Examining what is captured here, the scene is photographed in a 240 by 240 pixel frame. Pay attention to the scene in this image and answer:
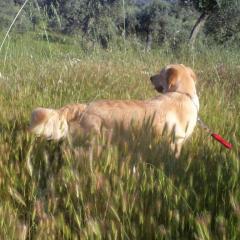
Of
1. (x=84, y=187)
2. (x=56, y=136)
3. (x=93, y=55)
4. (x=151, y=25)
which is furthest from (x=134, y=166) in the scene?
(x=151, y=25)

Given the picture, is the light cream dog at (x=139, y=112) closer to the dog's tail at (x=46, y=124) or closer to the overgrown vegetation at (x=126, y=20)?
the dog's tail at (x=46, y=124)

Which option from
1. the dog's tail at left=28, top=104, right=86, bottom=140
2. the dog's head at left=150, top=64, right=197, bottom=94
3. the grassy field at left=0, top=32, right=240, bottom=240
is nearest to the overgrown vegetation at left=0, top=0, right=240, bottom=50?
the dog's head at left=150, top=64, right=197, bottom=94

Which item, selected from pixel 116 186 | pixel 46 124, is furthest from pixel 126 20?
pixel 116 186

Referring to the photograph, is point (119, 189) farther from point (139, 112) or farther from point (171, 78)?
point (171, 78)

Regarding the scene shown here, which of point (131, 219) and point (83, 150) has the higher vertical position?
point (83, 150)

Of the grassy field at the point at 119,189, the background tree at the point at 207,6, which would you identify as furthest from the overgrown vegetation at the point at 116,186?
the background tree at the point at 207,6

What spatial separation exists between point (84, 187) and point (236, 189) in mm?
556

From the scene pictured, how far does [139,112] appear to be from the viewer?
3.42 metres

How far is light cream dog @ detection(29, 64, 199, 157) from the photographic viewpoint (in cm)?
283

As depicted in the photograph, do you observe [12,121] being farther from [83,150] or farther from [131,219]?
[131,219]

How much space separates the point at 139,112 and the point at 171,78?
1096 mm

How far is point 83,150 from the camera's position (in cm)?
171

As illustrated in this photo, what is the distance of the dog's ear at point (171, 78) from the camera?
4320 mm

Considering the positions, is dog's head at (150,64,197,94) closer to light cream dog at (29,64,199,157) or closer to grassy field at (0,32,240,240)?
light cream dog at (29,64,199,157)
